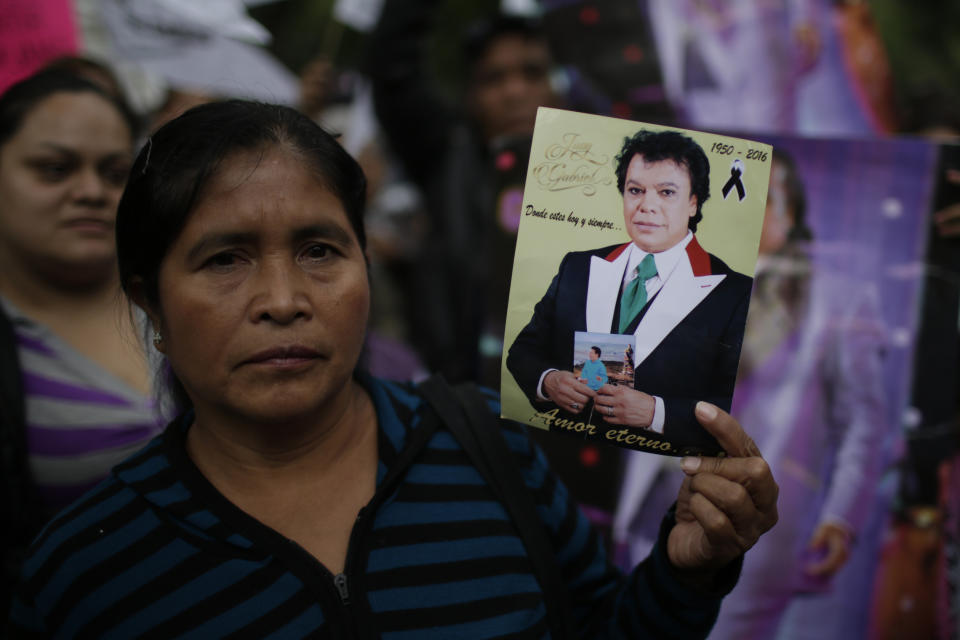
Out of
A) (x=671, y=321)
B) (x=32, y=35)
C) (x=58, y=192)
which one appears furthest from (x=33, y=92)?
A: (x=671, y=321)

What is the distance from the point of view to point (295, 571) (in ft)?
4.03

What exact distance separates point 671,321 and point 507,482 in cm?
45

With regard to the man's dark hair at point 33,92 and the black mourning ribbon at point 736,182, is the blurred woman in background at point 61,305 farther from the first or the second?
the black mourning ribbon at point 736,182

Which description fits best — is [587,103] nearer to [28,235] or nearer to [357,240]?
[357,240]

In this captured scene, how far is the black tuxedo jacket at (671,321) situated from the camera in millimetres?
1207

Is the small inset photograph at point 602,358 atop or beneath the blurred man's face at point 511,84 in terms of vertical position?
beneath

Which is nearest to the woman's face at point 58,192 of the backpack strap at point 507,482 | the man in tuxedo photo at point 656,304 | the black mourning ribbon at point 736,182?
Result: the backpack strap at point 507,482

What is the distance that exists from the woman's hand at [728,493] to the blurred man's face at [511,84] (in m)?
2.36

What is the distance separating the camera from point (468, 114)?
3.62 m

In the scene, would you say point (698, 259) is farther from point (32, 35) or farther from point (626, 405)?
point (32, 35)

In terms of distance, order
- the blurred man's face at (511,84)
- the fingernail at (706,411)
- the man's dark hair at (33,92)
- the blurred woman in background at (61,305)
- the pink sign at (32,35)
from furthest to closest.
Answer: the blurred man's face at (511,84), the pink sign at (32,35), the man's dark hair at (33,92), the blurred woman in background at (61,305), the fingernail at (706,411)

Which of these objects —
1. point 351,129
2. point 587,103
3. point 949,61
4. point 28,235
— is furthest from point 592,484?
point 949,61

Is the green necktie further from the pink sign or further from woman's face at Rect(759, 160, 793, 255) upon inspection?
the pink sign

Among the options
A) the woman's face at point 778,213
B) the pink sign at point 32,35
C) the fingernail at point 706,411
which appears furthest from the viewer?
the pink sign at point 32,35
